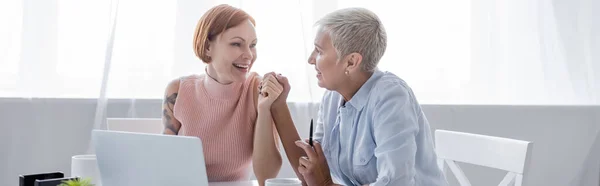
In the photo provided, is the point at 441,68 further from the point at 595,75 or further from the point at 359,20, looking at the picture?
the point at 359,20

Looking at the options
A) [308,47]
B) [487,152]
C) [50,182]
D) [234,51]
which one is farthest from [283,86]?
[308,47]

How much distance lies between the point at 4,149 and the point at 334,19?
1.95 m

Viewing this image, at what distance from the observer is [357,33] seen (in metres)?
1.59

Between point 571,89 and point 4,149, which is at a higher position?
point 571,89

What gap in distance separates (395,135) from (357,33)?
24cm

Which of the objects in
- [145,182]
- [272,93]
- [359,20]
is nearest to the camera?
[145,182]

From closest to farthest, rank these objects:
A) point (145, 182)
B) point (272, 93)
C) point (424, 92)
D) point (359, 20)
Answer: point (145, 182) → point (359, 20) → point (272, 93) → point (424, 92)

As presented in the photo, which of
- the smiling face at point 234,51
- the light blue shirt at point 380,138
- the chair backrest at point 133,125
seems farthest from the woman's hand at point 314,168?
the chair backrest at point 133,125

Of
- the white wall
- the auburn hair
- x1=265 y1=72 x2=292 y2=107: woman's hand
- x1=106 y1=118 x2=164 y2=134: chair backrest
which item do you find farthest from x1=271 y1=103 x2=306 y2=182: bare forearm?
the white wall

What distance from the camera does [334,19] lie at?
1.61 metres

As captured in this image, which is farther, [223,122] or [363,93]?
[223,122]

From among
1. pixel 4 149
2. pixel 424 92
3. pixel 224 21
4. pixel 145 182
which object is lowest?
pixel 4 149

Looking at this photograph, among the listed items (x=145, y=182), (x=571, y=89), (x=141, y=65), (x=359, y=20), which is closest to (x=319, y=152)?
(x=359, y=20)

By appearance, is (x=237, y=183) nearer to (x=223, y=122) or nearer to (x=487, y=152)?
(x=223, y=122)
